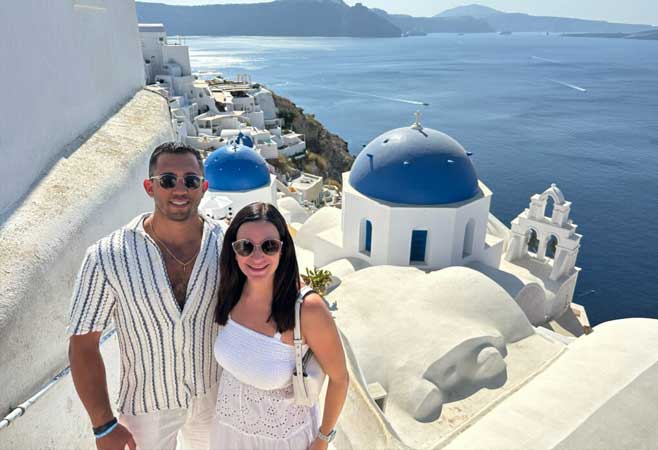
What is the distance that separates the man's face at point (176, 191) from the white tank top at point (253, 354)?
1.83 feet

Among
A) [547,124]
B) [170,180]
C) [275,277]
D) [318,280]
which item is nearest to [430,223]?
[318,280]

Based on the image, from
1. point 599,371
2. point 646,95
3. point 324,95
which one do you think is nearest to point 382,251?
point 599,371

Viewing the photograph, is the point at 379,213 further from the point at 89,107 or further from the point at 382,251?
the point at 89,107

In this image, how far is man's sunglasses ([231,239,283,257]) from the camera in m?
2.10

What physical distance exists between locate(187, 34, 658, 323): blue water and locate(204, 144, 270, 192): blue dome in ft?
55.6

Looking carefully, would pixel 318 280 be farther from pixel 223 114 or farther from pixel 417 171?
pixel 223 114

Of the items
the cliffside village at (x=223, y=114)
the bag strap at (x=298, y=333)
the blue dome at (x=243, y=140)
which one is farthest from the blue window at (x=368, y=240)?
the cliffside village at (x=223, y=114)

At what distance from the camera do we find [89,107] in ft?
9.96

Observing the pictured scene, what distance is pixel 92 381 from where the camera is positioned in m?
2.04

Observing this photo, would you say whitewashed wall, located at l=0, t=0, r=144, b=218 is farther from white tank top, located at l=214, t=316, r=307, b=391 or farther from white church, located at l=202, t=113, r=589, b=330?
Answer: white church, located at l=202, t=113, r=589, b=330

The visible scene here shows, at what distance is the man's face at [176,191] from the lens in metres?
2.14

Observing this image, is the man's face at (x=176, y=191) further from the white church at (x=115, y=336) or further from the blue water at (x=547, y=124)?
the blue water at (x=547, y=124)

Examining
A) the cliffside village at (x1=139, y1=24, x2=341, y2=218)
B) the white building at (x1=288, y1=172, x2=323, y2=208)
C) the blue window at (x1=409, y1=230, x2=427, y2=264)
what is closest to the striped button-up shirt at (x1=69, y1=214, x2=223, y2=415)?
the blue window at (x1=409, y1=230, x2=427, y2=264)

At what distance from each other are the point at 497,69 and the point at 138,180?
122 metres
